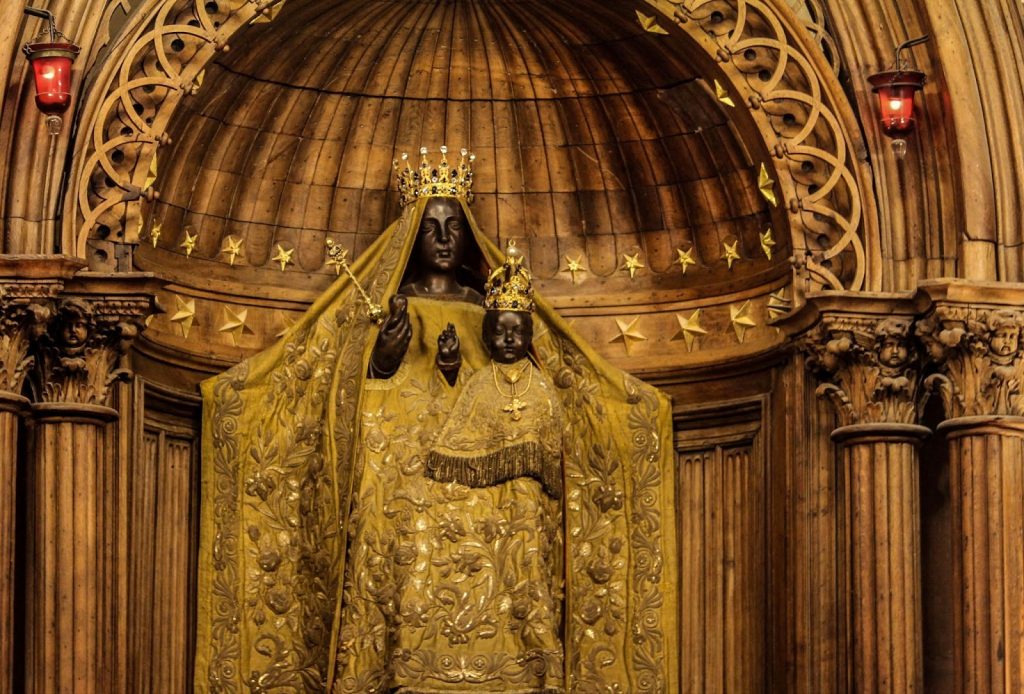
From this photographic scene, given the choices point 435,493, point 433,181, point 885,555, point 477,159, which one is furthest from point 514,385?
point 885,555

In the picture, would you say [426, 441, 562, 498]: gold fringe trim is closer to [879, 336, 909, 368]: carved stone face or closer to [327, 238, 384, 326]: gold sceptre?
[327, 238, 384, 326]: gold sceptre

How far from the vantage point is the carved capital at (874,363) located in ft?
53.8

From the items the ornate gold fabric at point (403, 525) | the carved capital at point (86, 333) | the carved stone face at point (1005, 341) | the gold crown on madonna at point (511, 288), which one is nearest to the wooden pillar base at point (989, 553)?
the carved stone face at point (1005, 341)

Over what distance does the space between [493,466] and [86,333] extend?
2.59 meters

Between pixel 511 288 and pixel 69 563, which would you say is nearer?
pixel 69 563

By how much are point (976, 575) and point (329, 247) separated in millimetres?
4396

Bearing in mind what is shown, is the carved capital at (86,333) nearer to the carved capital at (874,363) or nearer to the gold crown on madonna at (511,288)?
the gold crown on madonna at (511,288)

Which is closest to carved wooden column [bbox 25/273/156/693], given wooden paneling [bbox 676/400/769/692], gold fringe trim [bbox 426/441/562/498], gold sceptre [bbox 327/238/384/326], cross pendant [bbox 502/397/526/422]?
gold sceptre [bbox 327/238/384/326]

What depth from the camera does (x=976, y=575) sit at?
16000mm

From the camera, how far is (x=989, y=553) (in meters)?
16.0

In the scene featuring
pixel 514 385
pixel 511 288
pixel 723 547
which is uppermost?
pixel 511 288

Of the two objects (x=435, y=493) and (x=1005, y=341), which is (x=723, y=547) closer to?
(x=435, y=493)

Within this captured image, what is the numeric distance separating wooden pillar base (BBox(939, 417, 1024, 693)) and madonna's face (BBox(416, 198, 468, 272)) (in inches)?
133

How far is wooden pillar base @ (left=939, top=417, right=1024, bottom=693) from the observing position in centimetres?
1588
